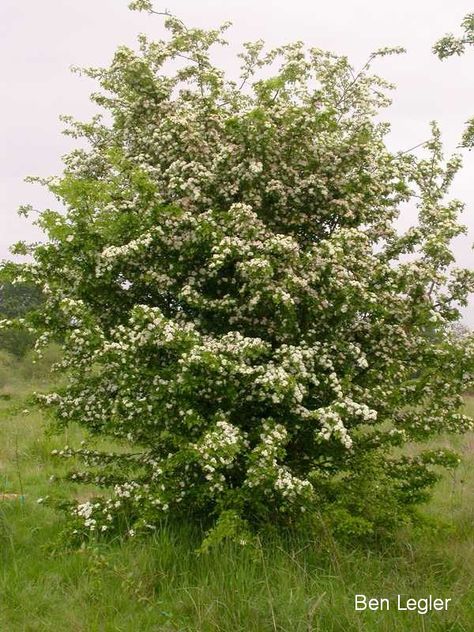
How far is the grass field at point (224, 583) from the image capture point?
596 cm

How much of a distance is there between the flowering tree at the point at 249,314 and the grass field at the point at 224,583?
41 cm

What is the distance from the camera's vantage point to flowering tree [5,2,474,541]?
7.38 m

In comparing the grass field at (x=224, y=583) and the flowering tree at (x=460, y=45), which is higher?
the flowering tree at (x=460, y=45)

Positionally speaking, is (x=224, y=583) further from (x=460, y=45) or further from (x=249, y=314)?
(x=460, y=45)

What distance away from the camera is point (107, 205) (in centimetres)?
809

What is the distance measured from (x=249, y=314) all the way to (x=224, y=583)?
3.13 m

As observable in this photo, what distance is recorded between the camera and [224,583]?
21.6ft

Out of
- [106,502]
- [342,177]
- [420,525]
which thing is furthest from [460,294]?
[106,502]

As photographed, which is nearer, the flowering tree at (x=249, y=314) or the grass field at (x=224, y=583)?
the grass field at (x=224, y=583)

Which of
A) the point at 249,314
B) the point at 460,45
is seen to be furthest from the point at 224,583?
the point at 460,45

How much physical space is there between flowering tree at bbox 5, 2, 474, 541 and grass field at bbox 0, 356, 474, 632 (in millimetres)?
413

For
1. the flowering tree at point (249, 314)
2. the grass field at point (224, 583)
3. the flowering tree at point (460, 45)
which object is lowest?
the grass field at point (224, 583)

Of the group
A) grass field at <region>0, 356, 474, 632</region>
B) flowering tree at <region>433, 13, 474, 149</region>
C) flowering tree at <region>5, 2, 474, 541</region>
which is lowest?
grass field at <region>0, 356, 474, 632</region>

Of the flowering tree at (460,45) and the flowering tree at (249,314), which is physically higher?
the flowering tree at (460,45)
